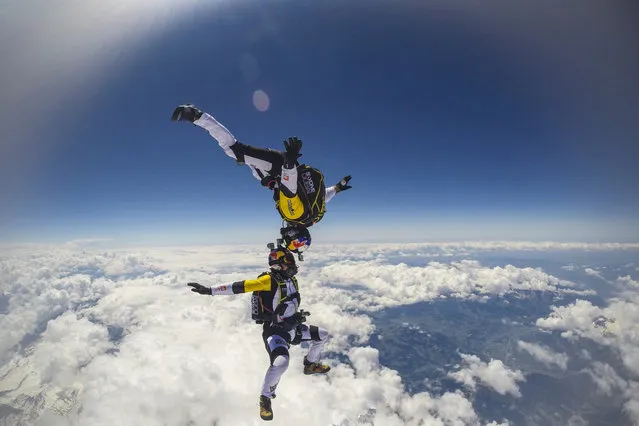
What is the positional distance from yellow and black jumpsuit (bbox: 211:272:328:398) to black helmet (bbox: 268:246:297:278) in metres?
0.13

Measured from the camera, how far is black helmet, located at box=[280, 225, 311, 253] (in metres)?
4.99

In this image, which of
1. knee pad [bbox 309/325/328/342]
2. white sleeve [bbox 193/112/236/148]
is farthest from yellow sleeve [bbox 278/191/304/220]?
knee pad [bbox 309/325/328/342]

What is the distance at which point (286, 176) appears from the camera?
3965mm

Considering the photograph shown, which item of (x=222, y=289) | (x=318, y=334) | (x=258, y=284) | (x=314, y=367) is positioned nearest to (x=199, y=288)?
(x=222, y=289)

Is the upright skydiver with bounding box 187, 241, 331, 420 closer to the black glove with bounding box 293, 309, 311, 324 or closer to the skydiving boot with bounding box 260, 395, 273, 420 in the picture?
the black glove with bounding box 293, 309, 311, 324

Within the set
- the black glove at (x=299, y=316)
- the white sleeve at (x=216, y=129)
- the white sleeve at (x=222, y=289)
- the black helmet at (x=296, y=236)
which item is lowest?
the black glove at (x=299, y=316)

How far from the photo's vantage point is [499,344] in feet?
474

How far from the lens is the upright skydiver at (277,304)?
469 centimetres

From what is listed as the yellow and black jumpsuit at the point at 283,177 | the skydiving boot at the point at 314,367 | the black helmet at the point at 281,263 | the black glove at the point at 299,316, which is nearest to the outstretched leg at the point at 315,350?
the skydiving boot at the point at 314,367

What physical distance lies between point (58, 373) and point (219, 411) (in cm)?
A: 9779

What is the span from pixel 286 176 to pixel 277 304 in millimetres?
2360

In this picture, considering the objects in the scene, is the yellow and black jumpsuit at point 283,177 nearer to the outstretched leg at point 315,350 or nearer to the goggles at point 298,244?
the goggles at point 298,244

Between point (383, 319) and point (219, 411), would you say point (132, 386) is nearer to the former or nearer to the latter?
point (219, 411)

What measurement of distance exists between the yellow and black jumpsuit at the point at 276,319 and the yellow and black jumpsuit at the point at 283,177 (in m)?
1.17
